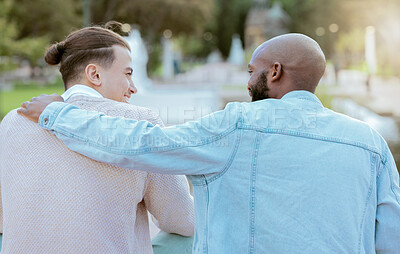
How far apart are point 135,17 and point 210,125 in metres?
33.0

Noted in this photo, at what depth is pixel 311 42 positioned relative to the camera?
1753mm

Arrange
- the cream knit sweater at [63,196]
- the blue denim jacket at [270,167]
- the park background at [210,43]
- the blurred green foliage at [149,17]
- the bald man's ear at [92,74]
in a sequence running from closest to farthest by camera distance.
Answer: the blue denim jacket at [270,167], the cream knit sweater at [63,196], the bald man's ear at [92,74], the park background at [210,43], the blurred green foliage at [149,17]

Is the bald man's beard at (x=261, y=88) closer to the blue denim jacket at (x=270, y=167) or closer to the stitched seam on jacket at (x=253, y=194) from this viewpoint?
the blue denim jacket at (x=270, y=167)

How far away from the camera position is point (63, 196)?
1678mm

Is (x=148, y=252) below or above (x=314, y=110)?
below

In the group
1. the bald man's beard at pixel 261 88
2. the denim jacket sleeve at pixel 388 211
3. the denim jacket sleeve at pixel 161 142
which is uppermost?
the bald man's beard at pixel 261 88

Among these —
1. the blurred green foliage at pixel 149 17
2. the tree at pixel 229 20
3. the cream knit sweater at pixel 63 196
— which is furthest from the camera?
the tree at pixel 229 20

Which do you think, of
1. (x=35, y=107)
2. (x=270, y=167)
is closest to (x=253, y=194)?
(x=270, y=167)

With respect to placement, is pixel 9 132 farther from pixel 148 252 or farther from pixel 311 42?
pixel 311 42

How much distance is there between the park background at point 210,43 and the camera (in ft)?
50.9

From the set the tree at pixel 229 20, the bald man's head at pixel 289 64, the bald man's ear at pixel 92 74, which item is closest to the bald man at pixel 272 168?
the bald man's head at pixel 289 64

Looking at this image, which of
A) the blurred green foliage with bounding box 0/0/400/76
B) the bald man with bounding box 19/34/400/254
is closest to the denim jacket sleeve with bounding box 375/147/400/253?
the bald man with bounding box 19/34/400/254

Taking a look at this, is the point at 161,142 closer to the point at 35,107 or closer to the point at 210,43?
the point at 35,107

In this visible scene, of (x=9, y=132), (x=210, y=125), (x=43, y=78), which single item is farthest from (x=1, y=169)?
(x=43, y=78)
